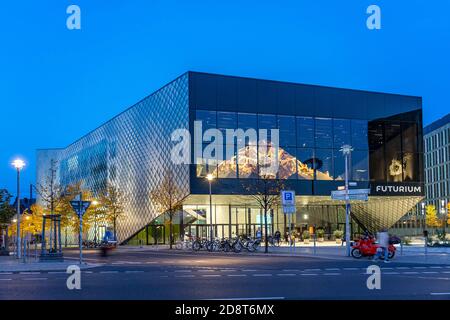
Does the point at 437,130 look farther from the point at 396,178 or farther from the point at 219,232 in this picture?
the point at 219,232

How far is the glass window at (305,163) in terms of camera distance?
65.2 metres

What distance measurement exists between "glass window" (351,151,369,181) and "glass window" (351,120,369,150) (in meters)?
0.76

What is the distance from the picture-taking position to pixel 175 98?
63.8 meters

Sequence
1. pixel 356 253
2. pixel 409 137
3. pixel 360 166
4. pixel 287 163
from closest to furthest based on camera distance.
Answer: pixel 356 253
pixel 287 163
pixel 360 166
pixel 409 137

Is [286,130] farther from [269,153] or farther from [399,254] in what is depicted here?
[399,254]

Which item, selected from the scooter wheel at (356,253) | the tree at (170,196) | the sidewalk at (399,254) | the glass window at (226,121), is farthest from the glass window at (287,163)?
the scooter wheel at (356,253)

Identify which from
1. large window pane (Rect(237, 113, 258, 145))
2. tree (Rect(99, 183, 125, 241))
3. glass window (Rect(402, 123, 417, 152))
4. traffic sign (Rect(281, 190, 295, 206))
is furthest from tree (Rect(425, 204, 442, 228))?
traffic sign (Rect(281, 190, 295, 206))

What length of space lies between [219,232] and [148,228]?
8098mm

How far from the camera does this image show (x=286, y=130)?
64438 millimetres

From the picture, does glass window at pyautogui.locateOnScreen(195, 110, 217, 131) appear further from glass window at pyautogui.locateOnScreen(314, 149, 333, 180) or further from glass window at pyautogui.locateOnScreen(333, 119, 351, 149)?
glass window at pyautogui.locateOnScreen(333, 119, 351, 149)

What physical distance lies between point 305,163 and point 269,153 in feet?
14.6

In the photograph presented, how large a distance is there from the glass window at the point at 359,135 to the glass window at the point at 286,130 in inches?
294

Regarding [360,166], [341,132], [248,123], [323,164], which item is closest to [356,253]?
[248,123]

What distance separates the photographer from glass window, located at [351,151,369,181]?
6794 centimetres
